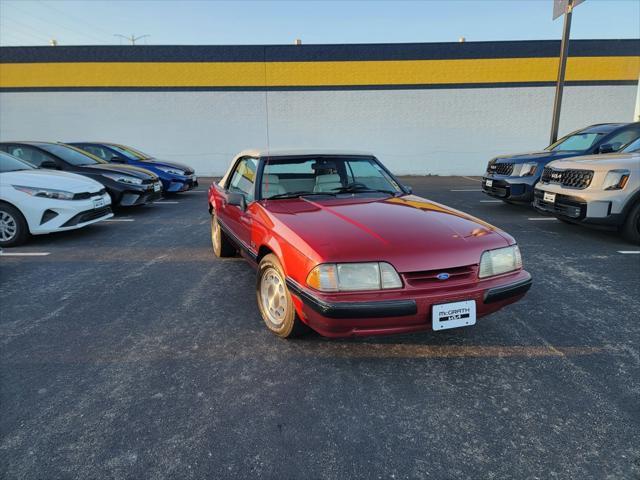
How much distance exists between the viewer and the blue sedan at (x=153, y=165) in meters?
10.3

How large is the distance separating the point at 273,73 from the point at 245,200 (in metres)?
14.1

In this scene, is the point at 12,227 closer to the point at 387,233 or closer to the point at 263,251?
the point at 263,251

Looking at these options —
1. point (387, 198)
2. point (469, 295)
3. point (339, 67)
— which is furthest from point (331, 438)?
point (339, 67)

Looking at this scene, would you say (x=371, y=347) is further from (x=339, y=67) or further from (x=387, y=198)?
(x=339, y=67)

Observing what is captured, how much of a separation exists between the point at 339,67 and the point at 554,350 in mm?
15407

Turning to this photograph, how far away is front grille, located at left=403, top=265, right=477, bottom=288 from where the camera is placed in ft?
8.15

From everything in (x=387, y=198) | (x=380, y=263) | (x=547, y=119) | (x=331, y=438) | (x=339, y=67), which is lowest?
(x=331, y=438)

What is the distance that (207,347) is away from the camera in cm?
299

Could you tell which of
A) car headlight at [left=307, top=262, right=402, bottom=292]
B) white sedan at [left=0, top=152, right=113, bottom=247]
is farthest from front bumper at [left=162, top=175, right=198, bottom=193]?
car headlight at [left=307, top=262, right=402, bottom=292]

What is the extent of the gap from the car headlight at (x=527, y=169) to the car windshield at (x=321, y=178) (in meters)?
5.06

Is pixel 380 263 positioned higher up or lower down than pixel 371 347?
higher up

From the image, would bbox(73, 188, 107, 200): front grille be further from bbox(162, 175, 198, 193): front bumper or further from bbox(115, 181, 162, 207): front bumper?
bbox(162, 175, 198, 193): front bumper

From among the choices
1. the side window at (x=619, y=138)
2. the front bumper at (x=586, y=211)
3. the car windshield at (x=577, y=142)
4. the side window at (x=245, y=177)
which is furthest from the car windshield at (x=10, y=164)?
the side window at (x=619, y=138)

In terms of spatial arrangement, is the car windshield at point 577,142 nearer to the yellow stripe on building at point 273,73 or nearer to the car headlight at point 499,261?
the car headlight at point 499,261
